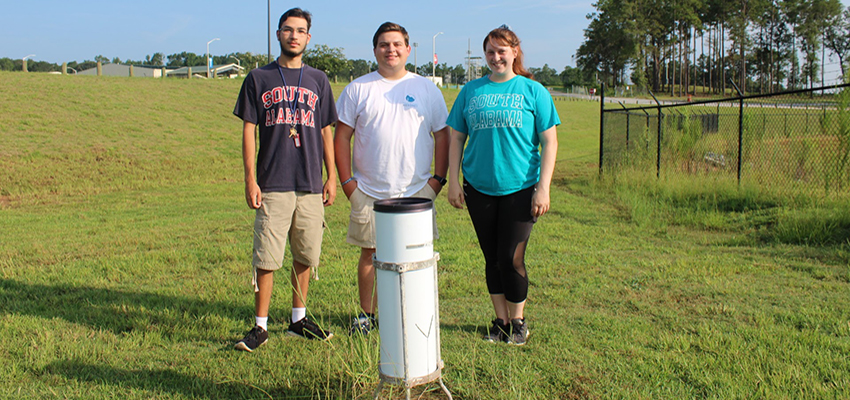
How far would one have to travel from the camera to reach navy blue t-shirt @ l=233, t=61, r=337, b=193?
3699 mm

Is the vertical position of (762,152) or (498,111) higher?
(498,111)

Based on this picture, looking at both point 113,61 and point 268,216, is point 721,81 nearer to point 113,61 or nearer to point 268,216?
point 268,216

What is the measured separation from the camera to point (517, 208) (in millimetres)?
3697

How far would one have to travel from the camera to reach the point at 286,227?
384 cm

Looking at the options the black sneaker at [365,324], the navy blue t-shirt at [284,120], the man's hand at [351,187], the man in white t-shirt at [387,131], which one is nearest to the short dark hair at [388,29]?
the man in white t-shirt at [387,131]

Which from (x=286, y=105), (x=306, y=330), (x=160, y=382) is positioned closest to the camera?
(x=160, y=382)

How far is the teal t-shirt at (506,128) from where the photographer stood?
3.59 m

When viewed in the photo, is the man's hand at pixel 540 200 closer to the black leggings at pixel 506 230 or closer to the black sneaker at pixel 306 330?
the black leggings at pixel 506 230

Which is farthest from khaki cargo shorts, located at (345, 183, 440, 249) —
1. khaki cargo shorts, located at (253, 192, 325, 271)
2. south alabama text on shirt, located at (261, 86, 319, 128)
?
south alabama text on shirt, located at (261, 86, 319, 128)

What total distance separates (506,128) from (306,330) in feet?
6.06

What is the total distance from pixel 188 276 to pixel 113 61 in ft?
373

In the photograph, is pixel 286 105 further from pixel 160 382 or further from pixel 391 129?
pixel 160 382

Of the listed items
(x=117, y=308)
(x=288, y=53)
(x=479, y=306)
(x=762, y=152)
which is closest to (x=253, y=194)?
(x=288, y=53)

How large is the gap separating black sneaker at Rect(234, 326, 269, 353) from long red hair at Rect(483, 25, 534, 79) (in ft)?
7.45
